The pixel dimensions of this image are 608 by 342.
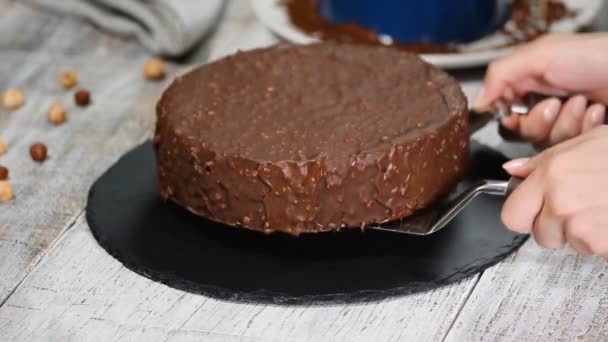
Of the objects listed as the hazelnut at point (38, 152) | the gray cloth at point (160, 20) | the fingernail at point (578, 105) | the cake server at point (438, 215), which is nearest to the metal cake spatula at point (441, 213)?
the cake server at point (438, 215)

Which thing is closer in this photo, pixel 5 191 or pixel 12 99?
pixel 5 191

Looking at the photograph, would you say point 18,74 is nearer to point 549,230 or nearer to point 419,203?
point 419,203

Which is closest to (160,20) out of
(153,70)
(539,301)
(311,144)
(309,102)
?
(153,70)

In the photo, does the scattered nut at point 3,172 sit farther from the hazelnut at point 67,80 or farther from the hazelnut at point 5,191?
the hazelnut at point 67,80

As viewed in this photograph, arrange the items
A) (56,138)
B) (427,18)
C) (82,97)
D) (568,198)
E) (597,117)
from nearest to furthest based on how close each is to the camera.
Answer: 1. (568,198)
2. (597,117)
3. (56,138)
4. (82,97)
5. (427,18)

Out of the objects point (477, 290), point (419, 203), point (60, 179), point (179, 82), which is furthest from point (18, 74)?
point (477, 290)

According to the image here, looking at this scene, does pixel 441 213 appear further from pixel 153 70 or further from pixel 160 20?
pixel 160 20
